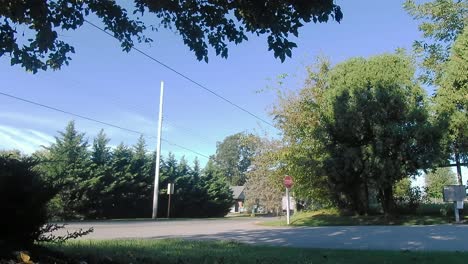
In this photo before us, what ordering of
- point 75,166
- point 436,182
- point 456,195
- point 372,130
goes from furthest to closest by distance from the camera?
point 436,182 → point 75,166 → point 372,130 → point 456,195

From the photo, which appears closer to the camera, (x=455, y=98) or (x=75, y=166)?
(x=455, y=98)

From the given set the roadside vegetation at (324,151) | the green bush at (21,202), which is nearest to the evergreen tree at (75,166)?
the roadside vegetation at (324,151)

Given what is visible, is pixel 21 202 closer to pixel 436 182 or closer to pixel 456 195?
pixel 456 195

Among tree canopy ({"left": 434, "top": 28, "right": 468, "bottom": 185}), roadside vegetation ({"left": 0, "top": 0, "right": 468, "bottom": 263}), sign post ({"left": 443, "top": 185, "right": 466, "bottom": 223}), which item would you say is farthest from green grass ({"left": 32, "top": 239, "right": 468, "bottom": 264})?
tree canopy ({"left": 434, "top": 28, "right": 468, "bottom": 185})

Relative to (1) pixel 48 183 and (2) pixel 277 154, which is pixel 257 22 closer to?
(1) pixel 48 183

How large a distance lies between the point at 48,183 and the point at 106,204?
3390cm

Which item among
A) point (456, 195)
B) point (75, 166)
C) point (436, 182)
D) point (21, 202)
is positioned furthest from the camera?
point (436, 182)

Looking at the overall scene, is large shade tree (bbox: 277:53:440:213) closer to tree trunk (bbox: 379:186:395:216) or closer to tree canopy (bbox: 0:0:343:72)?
tree trunk (bbox: 379:186:395:216)

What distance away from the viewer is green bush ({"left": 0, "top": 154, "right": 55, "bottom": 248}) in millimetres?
5988

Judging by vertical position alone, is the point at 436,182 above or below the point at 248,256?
above

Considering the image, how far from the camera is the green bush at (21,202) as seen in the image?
19.6ft

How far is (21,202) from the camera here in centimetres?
615

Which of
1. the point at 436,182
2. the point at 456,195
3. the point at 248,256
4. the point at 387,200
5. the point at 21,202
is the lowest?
the point at 248,256

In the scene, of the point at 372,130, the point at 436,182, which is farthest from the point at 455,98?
the point at 436,182
